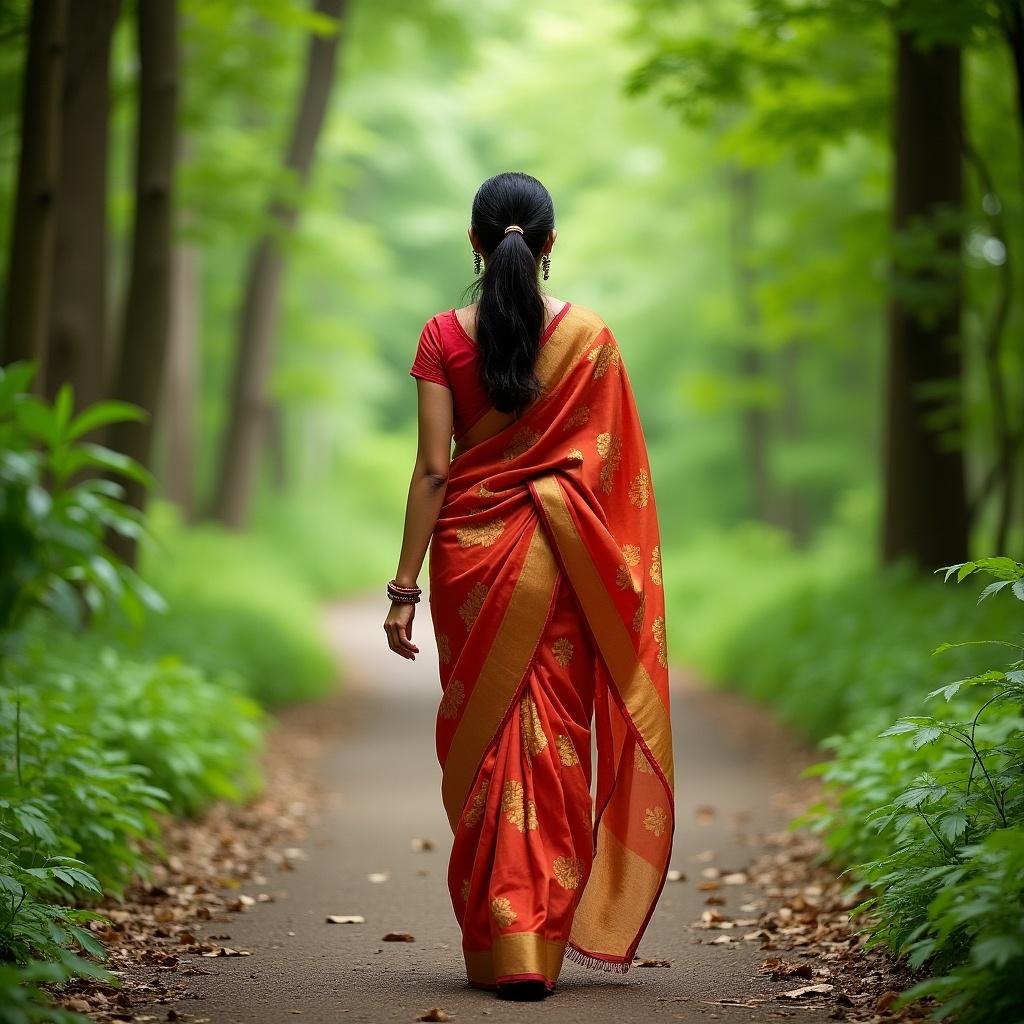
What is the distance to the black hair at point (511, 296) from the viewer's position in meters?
4.30

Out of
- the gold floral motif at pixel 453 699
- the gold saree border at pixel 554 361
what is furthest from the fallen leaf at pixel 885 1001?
the gold saree border at pixel 554 361

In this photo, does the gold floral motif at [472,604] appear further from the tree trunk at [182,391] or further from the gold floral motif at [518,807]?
the tree trunk at [182,391]

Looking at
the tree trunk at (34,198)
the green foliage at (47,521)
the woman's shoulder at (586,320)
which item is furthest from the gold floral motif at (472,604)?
the tree trunk at (34,198)

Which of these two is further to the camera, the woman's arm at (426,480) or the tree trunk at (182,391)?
the tree trunk at (182,391)


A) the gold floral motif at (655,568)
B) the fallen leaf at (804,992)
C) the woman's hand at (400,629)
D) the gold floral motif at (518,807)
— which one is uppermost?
the gold floral motif at (655,568)

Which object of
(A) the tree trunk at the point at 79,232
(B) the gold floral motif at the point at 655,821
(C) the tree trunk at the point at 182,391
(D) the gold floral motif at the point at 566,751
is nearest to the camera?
(D) the gold floral motif at the point at 566,751

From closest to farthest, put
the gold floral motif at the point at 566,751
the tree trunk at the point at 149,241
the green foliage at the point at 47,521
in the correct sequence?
the green foliage at the point at 47,521 < the gold floral motif at the point at 566,751 < the tree trunk at the point at 149,241

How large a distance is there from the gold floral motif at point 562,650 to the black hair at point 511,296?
2.36ft

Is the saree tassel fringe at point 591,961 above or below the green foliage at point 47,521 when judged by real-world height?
below

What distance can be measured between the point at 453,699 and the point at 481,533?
52 centimetres

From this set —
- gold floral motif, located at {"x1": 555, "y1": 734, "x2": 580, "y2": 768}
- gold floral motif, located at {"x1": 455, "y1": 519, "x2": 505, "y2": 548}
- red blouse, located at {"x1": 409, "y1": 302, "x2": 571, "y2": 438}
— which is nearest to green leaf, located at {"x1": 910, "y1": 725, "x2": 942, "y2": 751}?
gold floral motif, located at {"x1": 555, "y1": 734, "x2": 580, "y2": 768}

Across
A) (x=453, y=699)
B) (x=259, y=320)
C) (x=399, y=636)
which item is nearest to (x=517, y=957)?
(x=453, y=699)

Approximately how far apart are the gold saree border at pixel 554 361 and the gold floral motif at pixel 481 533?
0.24m

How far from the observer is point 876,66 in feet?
42.4
